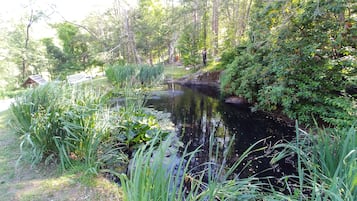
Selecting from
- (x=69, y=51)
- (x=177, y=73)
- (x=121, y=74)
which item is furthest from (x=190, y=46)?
(x=69, y=51)

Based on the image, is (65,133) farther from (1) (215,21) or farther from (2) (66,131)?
(1) (215,21)

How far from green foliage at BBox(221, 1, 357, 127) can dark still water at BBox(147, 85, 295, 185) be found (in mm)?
705

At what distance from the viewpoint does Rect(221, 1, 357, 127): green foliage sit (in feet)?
12.4

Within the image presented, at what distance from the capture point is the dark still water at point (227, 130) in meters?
3.18

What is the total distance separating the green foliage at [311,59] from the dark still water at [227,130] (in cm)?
71

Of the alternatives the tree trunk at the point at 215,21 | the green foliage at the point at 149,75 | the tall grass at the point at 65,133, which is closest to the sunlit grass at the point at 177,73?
the tree trunk at the point at 215,21

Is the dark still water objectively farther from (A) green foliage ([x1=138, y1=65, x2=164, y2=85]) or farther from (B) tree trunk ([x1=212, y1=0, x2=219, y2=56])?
(B) tree trunk ([x1=212, y1=0, x2=219, y2=56])

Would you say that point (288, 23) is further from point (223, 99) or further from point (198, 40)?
point (198, 40)

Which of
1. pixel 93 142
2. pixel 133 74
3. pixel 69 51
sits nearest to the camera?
pixel 93 142

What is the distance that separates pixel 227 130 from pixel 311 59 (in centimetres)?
243

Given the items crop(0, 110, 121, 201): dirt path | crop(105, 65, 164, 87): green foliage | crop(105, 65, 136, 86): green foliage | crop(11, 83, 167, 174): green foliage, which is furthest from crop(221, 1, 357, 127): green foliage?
crop(105, 65, 136, 86): green foliage

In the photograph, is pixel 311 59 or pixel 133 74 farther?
pixel 133 74

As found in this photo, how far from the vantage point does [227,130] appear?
15.8ft

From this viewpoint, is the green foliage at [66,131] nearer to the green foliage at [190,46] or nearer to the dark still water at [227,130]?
the dark still water at [227,130]
